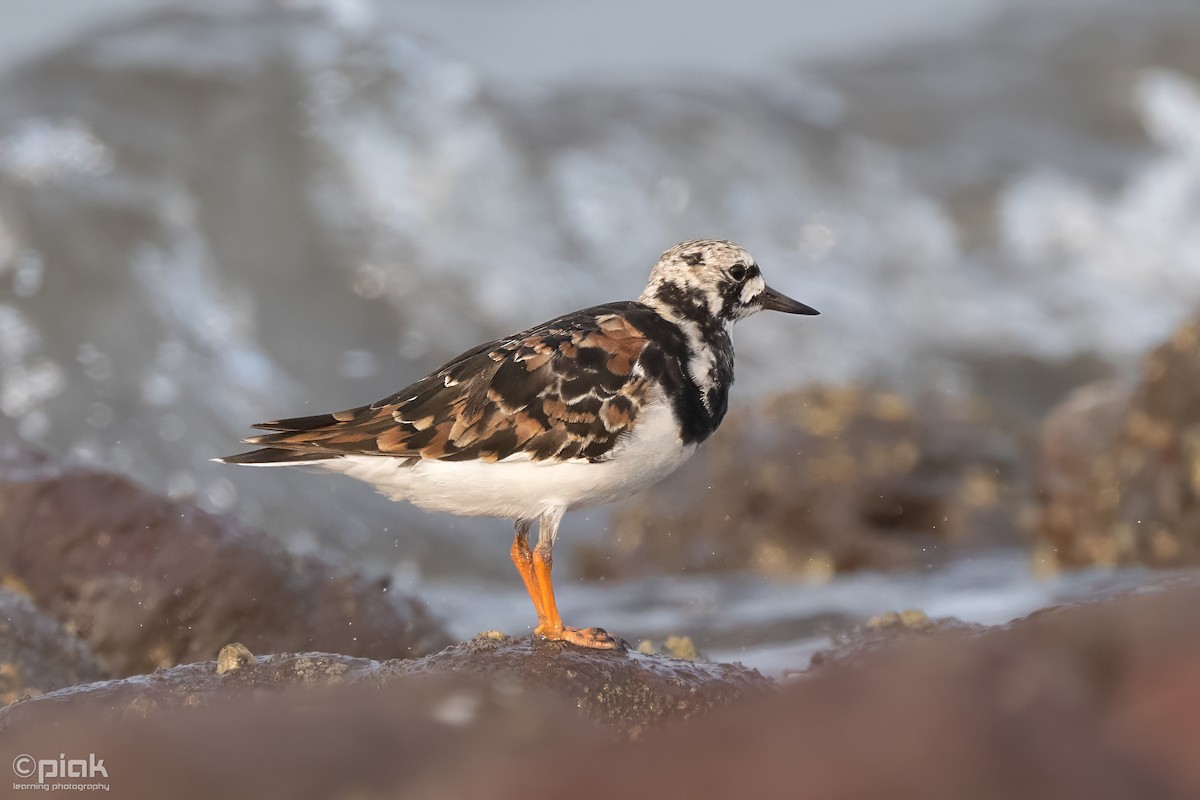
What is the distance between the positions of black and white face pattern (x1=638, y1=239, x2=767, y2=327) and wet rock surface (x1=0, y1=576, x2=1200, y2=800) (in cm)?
242

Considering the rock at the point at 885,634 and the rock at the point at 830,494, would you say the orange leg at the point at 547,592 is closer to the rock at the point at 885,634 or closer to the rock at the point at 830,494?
the rock at the point at 885,634

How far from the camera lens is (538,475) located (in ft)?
13.9

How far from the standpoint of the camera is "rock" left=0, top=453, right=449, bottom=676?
16.4 ft

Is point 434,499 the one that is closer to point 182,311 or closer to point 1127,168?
point 182,311

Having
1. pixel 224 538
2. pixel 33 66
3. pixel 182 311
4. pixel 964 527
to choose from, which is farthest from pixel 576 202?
pixel 224 538

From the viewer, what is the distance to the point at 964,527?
8242mm

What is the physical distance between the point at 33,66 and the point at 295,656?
12.9 m

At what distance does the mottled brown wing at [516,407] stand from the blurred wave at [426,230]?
5536 millimetres

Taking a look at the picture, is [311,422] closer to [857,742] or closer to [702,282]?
[702,282]

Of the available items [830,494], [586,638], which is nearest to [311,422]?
[586,638]

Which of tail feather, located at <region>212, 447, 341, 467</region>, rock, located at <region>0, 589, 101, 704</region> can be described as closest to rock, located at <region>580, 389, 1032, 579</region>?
tail feather, located at <region>212, 447, 341, 467</region>

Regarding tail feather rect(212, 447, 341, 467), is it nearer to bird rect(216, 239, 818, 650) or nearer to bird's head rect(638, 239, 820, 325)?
bird rect(216, 239, 818, 650)

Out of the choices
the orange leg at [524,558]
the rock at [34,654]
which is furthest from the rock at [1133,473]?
the rock at [34,654]

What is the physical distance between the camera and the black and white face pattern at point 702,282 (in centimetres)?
468
